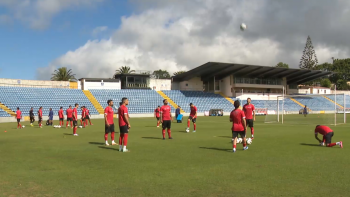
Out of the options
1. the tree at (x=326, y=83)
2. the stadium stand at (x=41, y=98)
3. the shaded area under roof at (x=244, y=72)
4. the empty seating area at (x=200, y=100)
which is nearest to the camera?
the stadium stand at (x=41, y=98)

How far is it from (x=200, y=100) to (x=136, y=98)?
38.4 ft

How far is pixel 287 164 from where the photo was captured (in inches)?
331

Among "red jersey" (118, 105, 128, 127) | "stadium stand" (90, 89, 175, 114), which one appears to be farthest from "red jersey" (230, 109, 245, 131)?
"stadium stand" (90, 89, 175, 114)

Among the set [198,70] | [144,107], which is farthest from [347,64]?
[144,107]

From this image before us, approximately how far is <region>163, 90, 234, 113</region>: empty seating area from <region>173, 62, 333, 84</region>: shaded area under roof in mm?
4099

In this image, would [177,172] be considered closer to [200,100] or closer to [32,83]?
[32,83]

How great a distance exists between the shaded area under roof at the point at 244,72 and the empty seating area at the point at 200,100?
410 centimetres

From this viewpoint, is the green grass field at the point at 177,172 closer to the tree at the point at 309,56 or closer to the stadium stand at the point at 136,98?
the stadium stand at the point at 136,98

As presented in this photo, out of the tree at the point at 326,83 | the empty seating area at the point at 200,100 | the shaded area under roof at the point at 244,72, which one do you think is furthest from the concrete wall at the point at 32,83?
the tree at the point at 326,83

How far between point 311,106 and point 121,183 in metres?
51.8

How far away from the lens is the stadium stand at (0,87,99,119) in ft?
132

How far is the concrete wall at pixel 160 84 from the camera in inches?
2331

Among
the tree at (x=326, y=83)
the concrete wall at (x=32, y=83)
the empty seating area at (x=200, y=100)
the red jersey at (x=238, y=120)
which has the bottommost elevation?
the red jersey at (x=238, y=120)

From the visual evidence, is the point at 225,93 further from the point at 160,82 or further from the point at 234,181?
the point at 234,181
